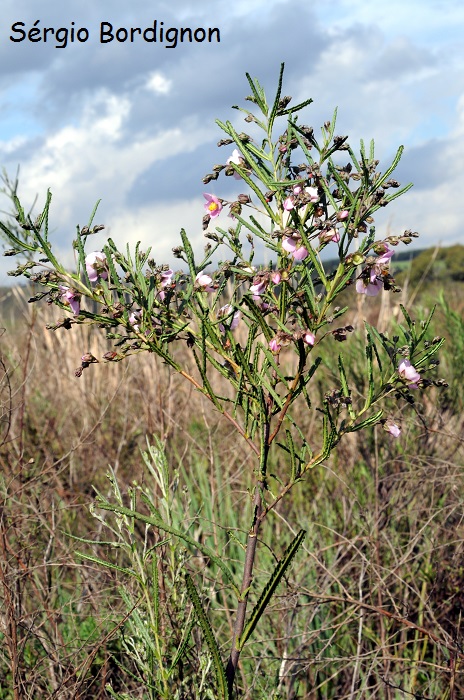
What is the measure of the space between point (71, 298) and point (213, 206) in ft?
1.24

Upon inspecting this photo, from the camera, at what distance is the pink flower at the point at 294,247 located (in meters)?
1.58

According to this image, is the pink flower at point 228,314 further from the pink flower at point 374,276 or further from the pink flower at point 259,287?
the pink flower at point 374,276

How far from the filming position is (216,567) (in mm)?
3361

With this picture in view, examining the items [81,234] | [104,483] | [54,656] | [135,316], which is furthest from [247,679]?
[104,483]

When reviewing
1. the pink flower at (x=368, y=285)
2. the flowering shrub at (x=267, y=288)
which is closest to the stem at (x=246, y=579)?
the flowering shrub at (x=267, y=288)

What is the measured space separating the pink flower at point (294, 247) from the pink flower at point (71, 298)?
474 mm

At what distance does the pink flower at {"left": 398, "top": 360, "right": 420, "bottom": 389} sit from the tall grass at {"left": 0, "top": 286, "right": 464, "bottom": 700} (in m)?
0.50

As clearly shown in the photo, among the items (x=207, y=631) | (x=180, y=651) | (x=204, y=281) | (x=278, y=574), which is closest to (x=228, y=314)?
(x=204, y=281)

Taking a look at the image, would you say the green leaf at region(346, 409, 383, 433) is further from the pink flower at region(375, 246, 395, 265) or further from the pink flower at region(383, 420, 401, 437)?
the pink flower at region(375, 246, 395, 265)

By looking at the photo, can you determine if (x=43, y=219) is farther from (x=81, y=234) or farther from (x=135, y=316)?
(x=135, y=316)

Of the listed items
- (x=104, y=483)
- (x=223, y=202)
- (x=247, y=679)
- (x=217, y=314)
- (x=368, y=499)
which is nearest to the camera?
(x=223, y=202)

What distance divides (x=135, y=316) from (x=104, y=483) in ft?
9.51

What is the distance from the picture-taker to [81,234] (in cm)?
169

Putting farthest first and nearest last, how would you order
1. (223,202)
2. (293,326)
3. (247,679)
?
(247,679) < (223,202) < (293,326)
